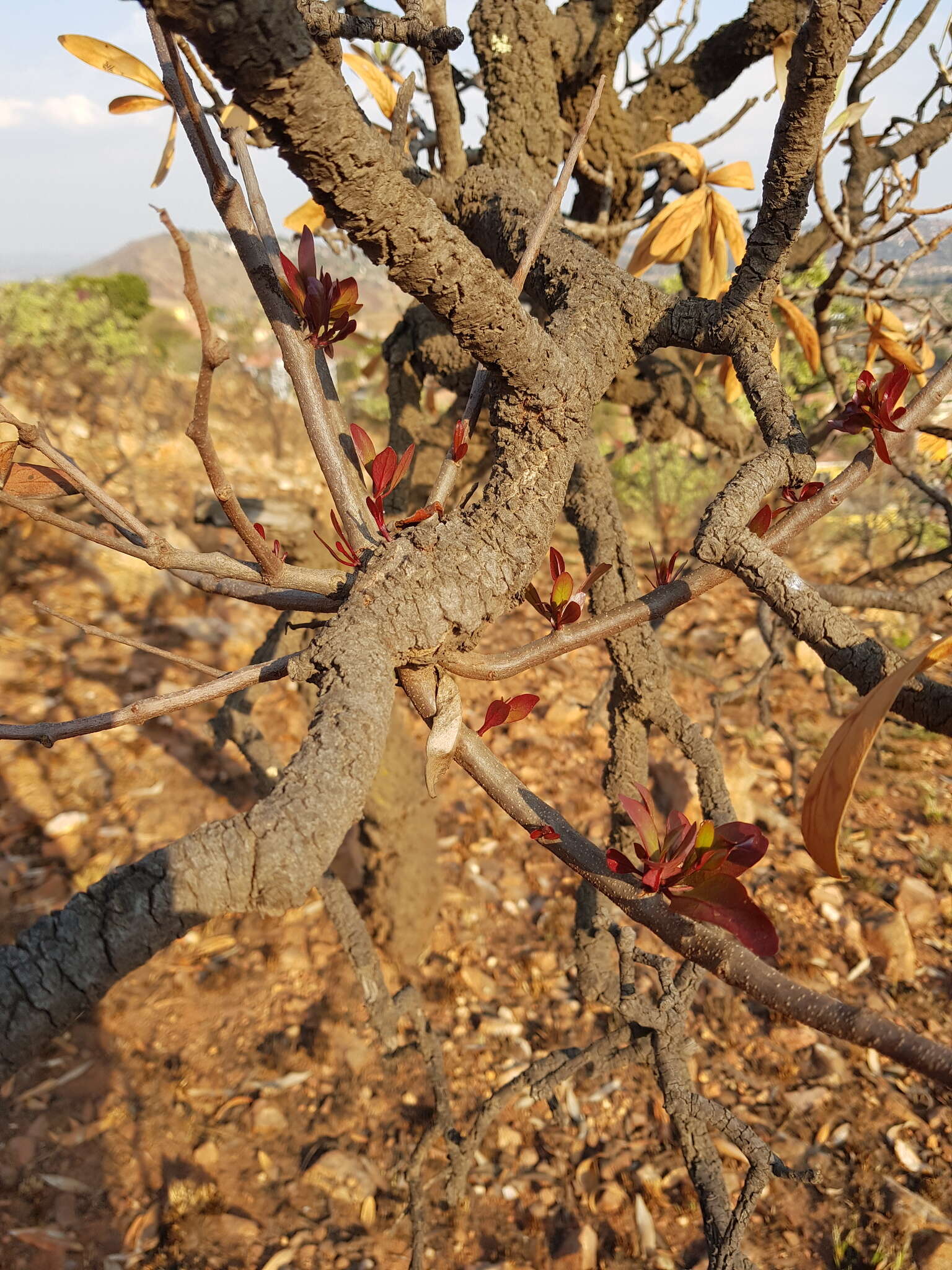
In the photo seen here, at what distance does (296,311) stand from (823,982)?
127 inches

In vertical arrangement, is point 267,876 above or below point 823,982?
above

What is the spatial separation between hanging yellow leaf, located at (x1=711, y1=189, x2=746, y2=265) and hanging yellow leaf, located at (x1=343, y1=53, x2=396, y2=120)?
83 cm

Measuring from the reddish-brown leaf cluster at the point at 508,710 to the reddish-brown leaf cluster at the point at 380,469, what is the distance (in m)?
0.31

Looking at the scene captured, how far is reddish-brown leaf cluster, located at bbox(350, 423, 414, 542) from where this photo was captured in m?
1.03

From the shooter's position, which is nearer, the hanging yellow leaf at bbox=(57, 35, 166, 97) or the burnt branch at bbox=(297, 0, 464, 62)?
the burnt branch at bbox=(297, 0, 464, 62)

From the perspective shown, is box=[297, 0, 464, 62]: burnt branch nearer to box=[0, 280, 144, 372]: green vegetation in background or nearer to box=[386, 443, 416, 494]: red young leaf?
box=[386, 443, 416, 494]: red young leaf

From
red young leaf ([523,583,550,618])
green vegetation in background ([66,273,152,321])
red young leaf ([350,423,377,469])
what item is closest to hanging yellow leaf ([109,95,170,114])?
red young leaf ([350,423,377,469])

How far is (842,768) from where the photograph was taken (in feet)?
1.71

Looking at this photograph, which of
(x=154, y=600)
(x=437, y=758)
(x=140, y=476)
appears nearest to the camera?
(x=437, y=758)

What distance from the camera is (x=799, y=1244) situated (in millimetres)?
2078

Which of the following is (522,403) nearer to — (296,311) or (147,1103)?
(296,311)

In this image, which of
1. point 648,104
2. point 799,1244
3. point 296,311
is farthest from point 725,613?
point 296,311

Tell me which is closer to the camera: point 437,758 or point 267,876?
point 267,876

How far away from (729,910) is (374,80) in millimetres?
2044
